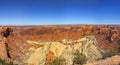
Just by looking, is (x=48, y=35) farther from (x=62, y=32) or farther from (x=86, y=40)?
(x=86, y=40)

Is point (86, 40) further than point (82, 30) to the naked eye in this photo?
No

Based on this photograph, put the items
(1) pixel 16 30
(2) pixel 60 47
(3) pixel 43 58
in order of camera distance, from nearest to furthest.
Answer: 1. (3) pixel 43 58
2. (2) pixel 60 47
3. (1) pixel 16 30

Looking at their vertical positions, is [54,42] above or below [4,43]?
below

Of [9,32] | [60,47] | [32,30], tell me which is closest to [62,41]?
[60,47]

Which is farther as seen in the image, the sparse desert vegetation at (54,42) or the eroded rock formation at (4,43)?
the sparse desert vegetation at (54,42)

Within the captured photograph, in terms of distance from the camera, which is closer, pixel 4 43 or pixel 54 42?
pixel 4 43

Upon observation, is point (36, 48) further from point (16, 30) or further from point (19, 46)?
point (16, 30)

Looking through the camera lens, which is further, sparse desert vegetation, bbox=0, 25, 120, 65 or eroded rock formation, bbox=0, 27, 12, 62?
sparse desert vegetation, bbox=0, 25, 120, 65

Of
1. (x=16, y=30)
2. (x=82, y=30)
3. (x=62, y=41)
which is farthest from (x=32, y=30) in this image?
(x=82, y=30)

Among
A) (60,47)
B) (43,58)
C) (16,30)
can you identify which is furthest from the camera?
(16,30)

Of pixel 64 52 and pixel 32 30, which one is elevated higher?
pixel 32 30
